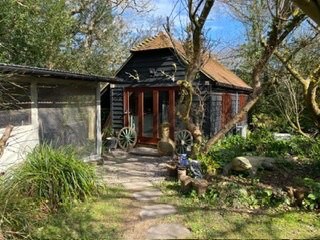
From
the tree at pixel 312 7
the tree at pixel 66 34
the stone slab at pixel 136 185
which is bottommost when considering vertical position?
the stone slab at pixel 136 185

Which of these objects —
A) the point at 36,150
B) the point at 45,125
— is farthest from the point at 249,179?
the point at 45,125

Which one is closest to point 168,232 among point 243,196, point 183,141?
point 243,196

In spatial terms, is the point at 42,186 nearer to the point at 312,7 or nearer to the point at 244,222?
the point at 244,222

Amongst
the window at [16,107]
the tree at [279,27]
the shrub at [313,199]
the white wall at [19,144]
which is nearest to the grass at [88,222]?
the white wall at [19,144]

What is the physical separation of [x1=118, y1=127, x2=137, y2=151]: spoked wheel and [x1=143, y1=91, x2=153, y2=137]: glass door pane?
0.40 meters

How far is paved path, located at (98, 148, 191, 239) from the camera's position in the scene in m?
4.75

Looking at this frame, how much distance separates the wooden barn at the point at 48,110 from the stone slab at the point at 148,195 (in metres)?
2.22

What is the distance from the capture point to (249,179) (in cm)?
686

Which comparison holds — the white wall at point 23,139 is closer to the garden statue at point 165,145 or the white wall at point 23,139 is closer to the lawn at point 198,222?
the lawn at point 198,222

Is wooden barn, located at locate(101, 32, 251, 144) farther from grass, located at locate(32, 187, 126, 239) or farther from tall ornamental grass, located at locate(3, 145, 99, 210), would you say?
grass, located at locate(32, 187, 126, 239)

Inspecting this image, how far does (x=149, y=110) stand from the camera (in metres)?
12.5

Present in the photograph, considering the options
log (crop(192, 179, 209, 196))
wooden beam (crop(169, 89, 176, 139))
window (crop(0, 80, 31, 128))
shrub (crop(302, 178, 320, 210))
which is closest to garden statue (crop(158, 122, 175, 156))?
wooden beam (crop(169, 89, 176, 139))

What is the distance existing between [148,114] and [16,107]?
590 cm

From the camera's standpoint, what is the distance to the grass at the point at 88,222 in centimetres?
461
